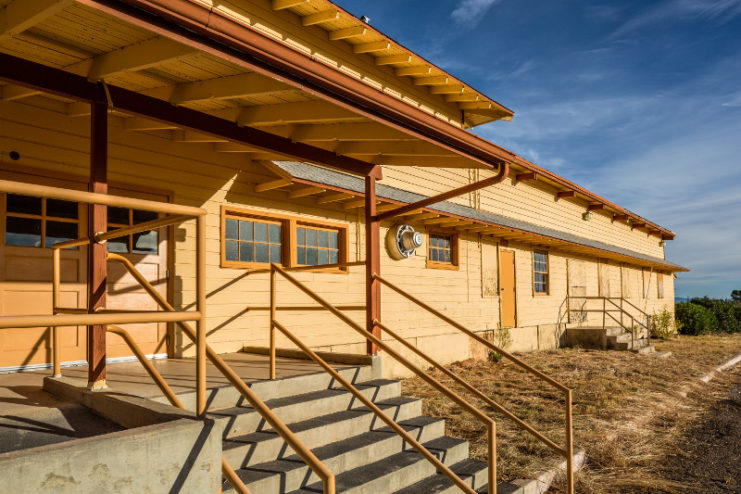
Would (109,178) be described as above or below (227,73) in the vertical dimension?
below

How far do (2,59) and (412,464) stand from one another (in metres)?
4.36

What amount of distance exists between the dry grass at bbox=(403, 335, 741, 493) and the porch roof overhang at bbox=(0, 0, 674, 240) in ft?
11.1

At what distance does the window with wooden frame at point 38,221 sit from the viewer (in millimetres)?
5395

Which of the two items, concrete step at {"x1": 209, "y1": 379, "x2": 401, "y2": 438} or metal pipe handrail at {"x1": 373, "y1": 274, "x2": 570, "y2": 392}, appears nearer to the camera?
concrete step at {"x1": 209, "y1": 379, "x2": 401, "y2": 438}

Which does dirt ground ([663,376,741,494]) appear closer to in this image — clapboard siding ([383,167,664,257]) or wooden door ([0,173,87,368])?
clapboard siding ([383,167,664,257])

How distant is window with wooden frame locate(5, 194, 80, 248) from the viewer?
5395 millimetres

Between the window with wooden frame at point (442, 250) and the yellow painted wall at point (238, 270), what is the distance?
0.66ft

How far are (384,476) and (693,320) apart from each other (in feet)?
85.6

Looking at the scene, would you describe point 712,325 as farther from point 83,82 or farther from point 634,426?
point 83,82

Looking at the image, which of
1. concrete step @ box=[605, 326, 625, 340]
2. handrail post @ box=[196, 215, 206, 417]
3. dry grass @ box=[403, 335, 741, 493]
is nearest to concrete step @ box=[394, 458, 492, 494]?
dry grass @ box=[403, 335, 741, 493]

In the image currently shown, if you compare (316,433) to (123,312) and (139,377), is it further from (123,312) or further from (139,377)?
(123,312)

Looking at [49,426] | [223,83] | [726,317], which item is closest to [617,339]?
[223,83]

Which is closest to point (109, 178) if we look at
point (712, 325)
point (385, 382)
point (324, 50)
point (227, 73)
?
point (227, 73)

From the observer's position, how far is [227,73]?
4.18 meters
